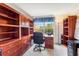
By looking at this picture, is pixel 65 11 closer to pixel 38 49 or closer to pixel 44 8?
pixel 44 8

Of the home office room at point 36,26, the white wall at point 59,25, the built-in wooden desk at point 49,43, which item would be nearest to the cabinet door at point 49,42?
Result: the built-in wooden desk at point 49,43

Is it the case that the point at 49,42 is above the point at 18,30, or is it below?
below

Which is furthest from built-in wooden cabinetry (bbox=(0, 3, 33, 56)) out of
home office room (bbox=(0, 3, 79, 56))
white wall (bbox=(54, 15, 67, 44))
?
white wall (bbox=(54, 15, 67, 44))

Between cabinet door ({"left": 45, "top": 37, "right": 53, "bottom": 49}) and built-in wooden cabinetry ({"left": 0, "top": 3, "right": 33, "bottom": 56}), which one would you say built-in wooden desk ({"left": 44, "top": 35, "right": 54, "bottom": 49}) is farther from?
built-in wooden cabinetry ({"left": 0, "top": 3, "right": 33, "bottom": 56})

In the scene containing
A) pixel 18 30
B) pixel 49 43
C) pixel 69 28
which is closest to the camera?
pixel 18 30

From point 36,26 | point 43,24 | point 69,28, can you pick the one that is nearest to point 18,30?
point 36,26

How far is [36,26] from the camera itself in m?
3.29

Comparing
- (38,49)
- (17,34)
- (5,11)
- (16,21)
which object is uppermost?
(5,11)

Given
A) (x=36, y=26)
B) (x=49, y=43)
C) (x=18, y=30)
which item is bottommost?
(x=49, y=43)

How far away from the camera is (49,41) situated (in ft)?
15.7

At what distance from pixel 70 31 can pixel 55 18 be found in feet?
2.71

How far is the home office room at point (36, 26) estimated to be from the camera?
3.11 metres

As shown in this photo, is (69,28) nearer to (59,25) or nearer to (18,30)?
(59,25)

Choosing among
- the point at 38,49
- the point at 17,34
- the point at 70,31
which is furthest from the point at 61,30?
the point at 17,34
